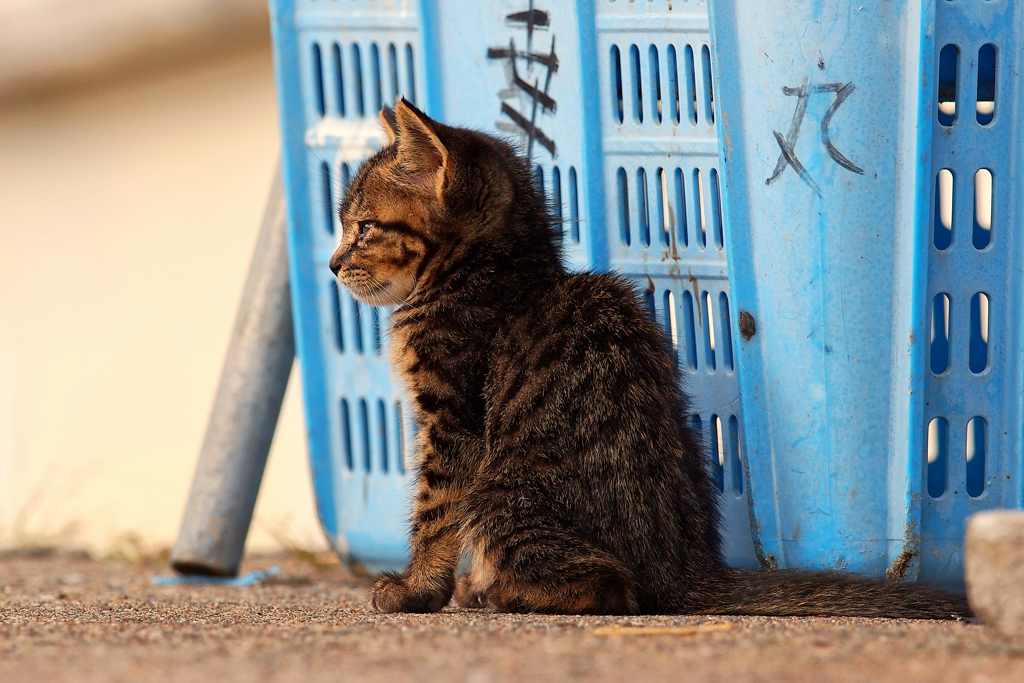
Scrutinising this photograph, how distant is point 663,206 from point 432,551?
913 millimetres

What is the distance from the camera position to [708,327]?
236 centimetres

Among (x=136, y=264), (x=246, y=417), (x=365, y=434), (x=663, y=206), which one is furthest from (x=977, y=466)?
(x=136, y=264)

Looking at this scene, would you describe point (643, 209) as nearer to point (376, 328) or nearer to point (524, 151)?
point (524, 151)

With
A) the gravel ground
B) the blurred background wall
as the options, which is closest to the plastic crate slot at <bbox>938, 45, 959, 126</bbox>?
the gravel ground

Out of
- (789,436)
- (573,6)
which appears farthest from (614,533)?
(573,6)

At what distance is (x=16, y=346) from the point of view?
495cm

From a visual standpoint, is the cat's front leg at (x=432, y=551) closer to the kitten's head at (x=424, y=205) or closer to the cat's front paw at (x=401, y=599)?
the cat's front paw at (x=401, y=599)

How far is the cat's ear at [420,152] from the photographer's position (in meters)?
2.23

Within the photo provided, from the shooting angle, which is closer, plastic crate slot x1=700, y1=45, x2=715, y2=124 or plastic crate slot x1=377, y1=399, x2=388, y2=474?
plastic crate slot x1=700, y1=45, x2=715, y2=124

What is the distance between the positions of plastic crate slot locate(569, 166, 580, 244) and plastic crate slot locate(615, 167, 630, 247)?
4.0 inches

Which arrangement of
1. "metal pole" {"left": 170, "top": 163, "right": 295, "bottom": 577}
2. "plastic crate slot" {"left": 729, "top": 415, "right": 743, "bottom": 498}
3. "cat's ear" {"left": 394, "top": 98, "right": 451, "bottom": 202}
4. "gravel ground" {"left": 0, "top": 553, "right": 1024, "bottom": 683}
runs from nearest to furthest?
1. "gravel ground" {"left": 0, "top": 553, "right": 1024, "bottom": 683}
2. "cat's ear" {"left": 394, "top": 98, "right": 451, "bottom": 202}
3. "plastic crate slot" {"left": 729, "top": 415, "right": 743, "bottom": 498}
4. "metal pole" {"left": 170, "top": 163, "right": 295, "bottom": 577}

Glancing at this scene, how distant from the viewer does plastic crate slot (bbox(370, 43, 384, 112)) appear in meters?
2.65

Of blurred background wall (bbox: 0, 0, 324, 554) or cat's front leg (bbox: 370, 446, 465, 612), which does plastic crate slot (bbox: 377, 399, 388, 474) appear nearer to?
cat's front leg (bbox: 370, 446, 465, 612)

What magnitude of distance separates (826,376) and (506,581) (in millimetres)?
790
